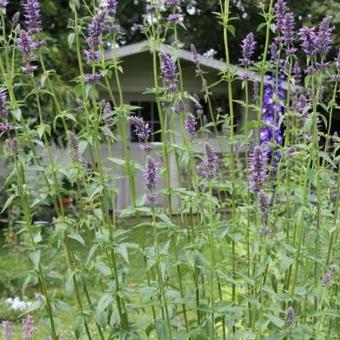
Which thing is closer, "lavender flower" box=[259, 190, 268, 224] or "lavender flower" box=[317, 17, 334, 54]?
"lavender flower" box=[259, 190, 268, 224]

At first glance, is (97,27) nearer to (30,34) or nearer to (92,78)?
(92,78)

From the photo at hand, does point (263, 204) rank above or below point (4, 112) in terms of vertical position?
below

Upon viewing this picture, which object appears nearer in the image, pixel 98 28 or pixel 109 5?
pixel 98 28

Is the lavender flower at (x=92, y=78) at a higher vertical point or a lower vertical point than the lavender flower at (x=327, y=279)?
higher

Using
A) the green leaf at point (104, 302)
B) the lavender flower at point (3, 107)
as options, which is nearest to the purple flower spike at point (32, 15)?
the lavender flower at point (3, 107)

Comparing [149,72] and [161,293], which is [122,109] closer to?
[161,293]

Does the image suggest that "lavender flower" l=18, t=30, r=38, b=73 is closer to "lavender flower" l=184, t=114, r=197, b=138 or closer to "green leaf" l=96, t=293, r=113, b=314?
"lavender flower" l=184, t=114, r=197, b=138

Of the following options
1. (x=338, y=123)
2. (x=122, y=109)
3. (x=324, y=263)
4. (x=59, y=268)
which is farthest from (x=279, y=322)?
(x=338, y=123)

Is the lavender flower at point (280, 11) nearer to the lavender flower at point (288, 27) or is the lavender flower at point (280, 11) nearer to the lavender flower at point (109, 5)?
the lavender flower at point (288, 27)

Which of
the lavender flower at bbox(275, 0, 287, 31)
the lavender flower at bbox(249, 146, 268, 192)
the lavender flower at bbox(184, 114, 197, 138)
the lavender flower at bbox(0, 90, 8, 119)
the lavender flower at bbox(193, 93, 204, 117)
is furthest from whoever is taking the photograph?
the lavender flower at bbox(193, 93, 204, 117)

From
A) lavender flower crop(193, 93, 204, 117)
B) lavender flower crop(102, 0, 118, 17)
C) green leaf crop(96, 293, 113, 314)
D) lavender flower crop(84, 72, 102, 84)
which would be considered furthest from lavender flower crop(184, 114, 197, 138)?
green leaf crop(96, 293, 113, 314)

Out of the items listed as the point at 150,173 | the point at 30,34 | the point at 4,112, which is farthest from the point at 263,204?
the point at 30,34

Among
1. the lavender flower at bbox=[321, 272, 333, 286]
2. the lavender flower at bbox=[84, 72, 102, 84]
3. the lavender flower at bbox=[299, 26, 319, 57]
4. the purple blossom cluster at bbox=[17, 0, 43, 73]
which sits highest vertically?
the purple blossom cluster at bbox=[17, 0, 43, 73]

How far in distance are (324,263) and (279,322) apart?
42 cm
